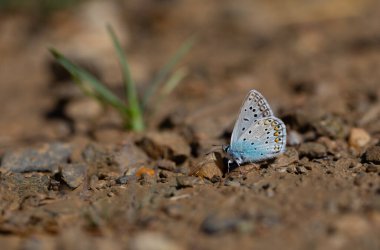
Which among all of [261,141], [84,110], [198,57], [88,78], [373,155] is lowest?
[373,155]

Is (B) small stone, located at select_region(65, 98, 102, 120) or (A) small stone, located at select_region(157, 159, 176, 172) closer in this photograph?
(A) small stone, located at select_region(157, 159, 176, 172)

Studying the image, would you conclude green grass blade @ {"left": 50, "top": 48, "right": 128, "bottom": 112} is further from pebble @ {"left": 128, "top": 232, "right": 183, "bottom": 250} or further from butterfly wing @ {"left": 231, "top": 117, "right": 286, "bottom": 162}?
pebble @ {"left": 128, "top": 232, "right": 183, "bottom": 250}

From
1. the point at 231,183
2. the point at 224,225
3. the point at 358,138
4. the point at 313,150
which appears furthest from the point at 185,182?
the point at 358,138

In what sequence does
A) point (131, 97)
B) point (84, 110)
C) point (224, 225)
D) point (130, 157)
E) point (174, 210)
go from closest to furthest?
point (224, 225)
point (174, 210)
point (130, 157)
point (131, 97)
point (84, 110)

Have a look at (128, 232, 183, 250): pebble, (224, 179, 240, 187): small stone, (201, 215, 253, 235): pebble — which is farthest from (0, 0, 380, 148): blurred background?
(128, 232, 183, 250): pebble

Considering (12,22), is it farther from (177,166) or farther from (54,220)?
(54,220)

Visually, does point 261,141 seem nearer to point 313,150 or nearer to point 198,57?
point 313,150
